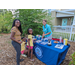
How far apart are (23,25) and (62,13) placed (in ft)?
29.2

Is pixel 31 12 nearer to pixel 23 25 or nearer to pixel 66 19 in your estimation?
pixel 23 25

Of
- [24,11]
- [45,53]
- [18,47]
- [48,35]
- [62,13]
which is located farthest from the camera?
[62,13]

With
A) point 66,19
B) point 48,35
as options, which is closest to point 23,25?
point 48,35

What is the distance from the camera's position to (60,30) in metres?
6.18

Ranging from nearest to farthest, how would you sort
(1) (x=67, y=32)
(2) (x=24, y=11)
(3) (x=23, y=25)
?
1. (2) (x=24, y=11)
2. (3) (x=23, y=25)
3. (1) (x=67, y=32)

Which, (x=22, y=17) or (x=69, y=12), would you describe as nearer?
(x=22, y=17)

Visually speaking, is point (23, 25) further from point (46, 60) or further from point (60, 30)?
point (60, 30)

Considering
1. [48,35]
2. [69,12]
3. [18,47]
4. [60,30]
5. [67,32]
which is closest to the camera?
[18,47]

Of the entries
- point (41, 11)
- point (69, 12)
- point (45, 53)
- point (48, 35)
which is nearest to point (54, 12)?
point (69, 12)

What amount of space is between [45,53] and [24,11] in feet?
10.6

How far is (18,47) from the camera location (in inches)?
77.6

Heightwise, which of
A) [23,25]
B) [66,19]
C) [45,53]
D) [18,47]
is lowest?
[45,53]

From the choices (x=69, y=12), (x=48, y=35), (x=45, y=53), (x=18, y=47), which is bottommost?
(x=45, y=53)

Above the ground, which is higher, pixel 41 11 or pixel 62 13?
pixel 62 13
